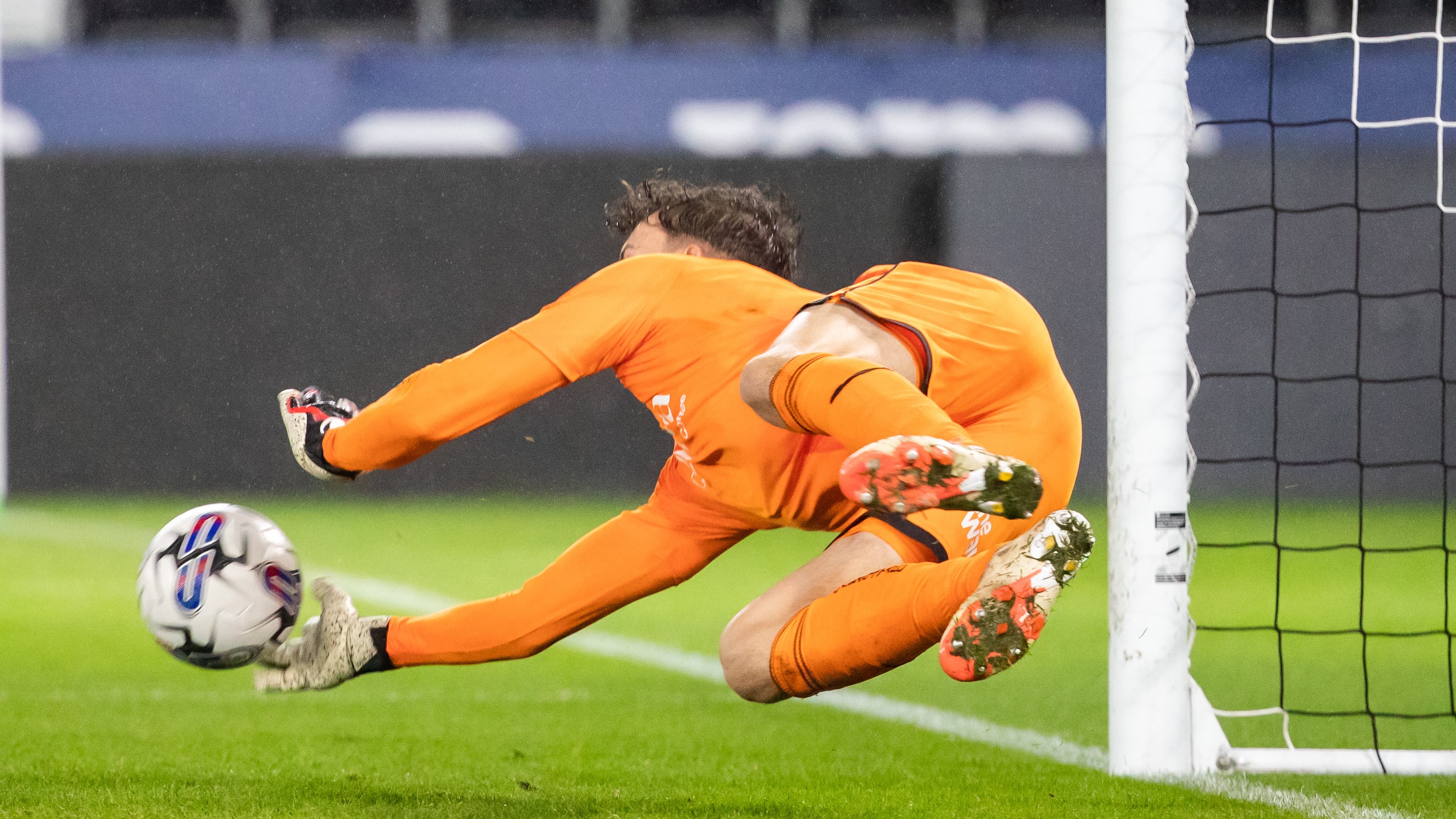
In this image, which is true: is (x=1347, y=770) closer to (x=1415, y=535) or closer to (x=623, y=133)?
(x=1415, y=535)

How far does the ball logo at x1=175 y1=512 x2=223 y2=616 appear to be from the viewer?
9.75 feet

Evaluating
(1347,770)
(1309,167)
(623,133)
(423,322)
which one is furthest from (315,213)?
A: (1347,770)

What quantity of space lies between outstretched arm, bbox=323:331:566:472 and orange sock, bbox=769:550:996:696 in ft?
2.11

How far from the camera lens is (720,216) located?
10.8 feet

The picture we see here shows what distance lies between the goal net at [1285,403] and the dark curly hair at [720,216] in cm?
74

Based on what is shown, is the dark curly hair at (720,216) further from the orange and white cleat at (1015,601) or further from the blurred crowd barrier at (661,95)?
the blurred crowd barrier at (661,95)

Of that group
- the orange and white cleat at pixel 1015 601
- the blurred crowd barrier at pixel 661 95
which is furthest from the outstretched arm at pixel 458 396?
the blurred crowd barrier at pixel 661 95

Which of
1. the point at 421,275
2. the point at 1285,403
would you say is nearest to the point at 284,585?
the point at 421,275

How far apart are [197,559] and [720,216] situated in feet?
4.22

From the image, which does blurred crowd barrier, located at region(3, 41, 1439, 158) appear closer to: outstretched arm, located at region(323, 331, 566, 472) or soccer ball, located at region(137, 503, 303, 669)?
soccer ball, located at region(137, 503, 303, 669)

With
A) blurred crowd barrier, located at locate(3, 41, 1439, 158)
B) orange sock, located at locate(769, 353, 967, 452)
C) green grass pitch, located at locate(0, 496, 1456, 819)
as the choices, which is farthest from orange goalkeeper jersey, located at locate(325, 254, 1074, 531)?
blurred crowd barrier, located at locate(3, 41, 1439, 158)

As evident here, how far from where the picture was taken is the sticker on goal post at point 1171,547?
328 centimetres

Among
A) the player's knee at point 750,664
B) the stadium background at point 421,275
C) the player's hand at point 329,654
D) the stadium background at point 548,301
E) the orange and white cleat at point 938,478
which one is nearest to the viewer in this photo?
the orange and white cleat at point 938,478

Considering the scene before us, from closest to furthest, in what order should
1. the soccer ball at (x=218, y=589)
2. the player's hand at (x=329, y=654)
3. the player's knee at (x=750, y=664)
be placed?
the player's knee at (x=750, y=664) → the soccer ball at (x=218, y=589) → the player's hand at (x=329, y=654)
